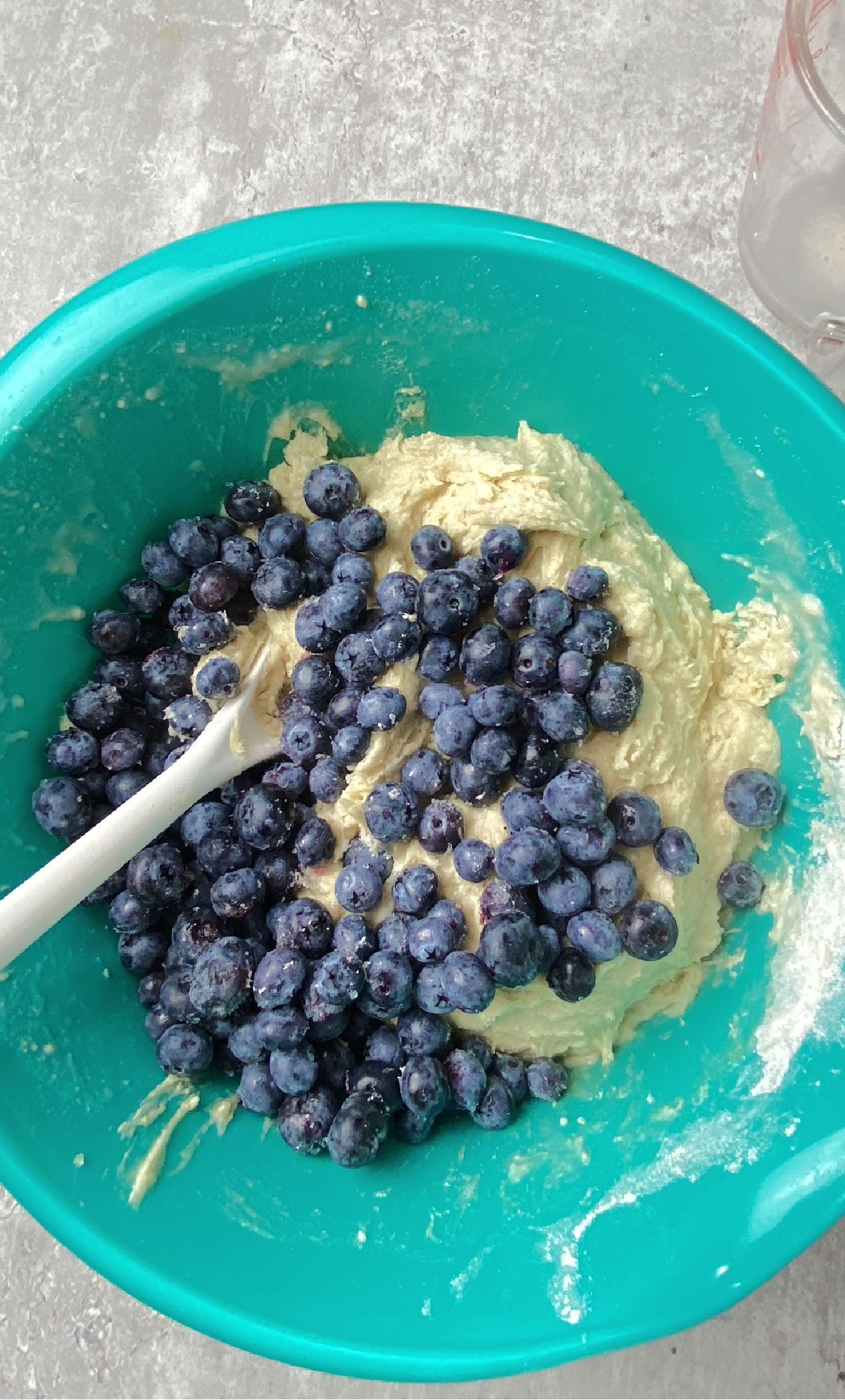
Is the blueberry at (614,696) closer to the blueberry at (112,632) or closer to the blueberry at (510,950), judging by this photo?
the blueberry at (510,950)

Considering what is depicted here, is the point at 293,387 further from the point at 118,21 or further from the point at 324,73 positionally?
the point at 118,21

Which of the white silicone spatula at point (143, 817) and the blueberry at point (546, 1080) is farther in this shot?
the blueberry at point (546, 1080)

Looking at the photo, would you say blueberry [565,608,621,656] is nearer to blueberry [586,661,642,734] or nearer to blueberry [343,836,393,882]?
blueberry [586,661,642,734]

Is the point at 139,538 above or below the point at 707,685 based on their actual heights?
above

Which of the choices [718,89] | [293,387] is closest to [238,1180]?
[293,387]

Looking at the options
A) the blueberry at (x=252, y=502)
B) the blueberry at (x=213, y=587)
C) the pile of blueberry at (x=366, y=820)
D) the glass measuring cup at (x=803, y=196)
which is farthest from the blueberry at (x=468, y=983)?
the glass measuring cup at (x=803, y=196)

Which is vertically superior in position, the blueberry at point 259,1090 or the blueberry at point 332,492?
the blueberry at point 332,492
